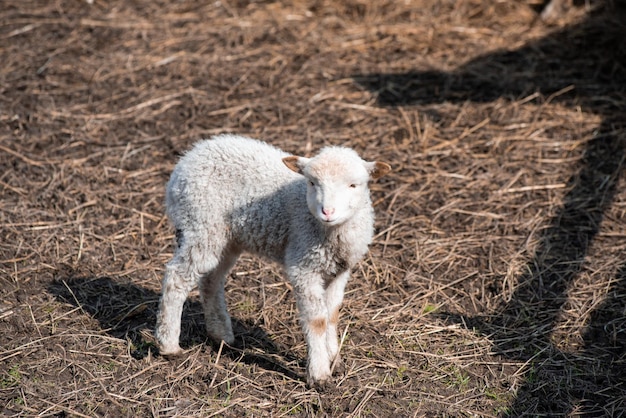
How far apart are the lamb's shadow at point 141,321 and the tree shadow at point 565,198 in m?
1.66

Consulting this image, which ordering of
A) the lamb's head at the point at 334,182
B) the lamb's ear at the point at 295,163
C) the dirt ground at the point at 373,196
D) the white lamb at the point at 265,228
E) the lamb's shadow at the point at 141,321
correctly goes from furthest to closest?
the lamb's shadow at the point at 141,321 < the dirt ground at the point at 373,196 < the white lamb at the point at 265,228 < the lamb's ear at the point at 295,163 < the lamb's head at the point at 334,182

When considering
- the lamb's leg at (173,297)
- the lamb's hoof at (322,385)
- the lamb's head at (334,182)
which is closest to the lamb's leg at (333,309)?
the lamb's hoof at (322,385)

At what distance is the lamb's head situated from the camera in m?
5.10

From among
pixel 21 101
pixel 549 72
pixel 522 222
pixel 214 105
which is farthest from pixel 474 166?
pixel 21 101

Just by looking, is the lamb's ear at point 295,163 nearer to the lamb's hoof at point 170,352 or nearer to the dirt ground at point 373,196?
the dirt ground at point 373,196

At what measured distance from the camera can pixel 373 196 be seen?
816 centimetres

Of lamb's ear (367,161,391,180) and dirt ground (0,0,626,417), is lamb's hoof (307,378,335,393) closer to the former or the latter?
dirt ground (0,0,626,417)

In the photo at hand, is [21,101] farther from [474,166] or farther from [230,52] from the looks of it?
[474,166]

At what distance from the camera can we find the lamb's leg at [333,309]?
229 inches

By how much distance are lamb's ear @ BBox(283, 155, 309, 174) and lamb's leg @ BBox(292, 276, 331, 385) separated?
2.59ft

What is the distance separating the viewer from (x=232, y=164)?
5.79 m

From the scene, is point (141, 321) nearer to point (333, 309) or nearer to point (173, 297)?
point (173, 297)

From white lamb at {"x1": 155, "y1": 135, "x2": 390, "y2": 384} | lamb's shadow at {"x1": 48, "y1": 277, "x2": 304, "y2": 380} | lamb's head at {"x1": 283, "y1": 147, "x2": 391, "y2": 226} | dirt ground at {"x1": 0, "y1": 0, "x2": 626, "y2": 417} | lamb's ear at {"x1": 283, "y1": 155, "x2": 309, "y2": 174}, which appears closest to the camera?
lamb's head at {"x1": 283, "y1": 147, "x2": 391, "y2": 226}

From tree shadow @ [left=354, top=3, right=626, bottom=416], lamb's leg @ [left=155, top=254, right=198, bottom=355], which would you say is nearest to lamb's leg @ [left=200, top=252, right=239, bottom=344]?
lamb's leg @ [left=155, top=254, right=198, bottom=355]
